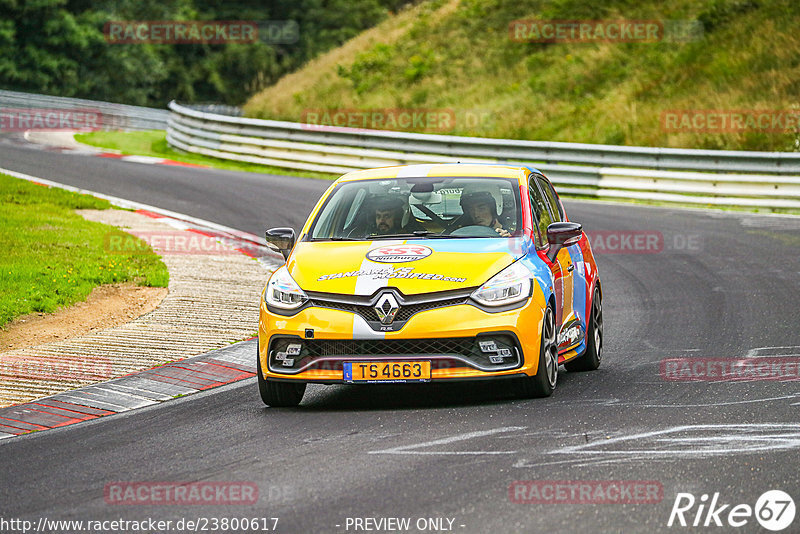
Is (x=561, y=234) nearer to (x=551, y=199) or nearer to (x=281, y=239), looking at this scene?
(x=551, y=199)

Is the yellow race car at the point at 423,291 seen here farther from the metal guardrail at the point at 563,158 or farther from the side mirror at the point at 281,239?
the metal guardrail at the point at 563,158

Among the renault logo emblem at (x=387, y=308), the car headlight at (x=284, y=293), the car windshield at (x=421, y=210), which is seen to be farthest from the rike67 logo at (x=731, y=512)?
the car windshield at (x=421, y=210)

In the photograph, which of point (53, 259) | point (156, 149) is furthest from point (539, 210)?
point (156, 149)

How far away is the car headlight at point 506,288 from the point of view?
812 cm

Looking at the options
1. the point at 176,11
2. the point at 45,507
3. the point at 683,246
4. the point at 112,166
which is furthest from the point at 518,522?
the point at 176,11

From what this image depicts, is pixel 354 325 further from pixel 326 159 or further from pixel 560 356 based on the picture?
pixel 326 159

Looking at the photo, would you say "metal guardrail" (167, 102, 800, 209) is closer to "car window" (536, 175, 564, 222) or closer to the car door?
"car window" (536, 175, 564, 222)

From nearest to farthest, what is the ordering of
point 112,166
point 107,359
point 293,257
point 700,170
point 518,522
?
1. point 518,522
2. point 293,257
3. point 107,359
4. point 700,170
5. point 112,166

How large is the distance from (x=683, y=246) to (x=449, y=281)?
Result: 33.4 feet

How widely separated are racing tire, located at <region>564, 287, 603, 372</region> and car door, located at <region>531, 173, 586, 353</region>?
20 cm

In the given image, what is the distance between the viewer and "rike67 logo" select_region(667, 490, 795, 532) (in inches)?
214

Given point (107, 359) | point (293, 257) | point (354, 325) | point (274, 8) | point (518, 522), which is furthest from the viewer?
point (274, 8)

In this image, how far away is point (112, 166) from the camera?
Result: 26.4 metres

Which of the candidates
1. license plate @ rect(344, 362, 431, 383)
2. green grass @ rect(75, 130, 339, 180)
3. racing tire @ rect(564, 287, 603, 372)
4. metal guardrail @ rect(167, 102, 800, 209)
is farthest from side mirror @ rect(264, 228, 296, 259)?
green grass @ rect(75, 130, 339, 180)
